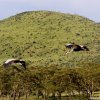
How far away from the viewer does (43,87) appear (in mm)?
118062

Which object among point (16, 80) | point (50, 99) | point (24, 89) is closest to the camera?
point (16, 80)

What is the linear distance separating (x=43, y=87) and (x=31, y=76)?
6.27 m

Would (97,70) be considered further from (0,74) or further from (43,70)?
(0,74)

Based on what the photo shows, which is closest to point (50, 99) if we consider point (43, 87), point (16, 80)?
point (43, 87)

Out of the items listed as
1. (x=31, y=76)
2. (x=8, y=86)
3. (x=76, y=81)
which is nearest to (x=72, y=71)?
(x=76, y=81)

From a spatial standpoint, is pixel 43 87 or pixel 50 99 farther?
pixel 50 99

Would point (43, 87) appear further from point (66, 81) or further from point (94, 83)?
point (94, 83)

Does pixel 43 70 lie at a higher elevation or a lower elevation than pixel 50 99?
higher

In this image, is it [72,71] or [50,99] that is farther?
[50,99]

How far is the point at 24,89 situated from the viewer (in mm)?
120375

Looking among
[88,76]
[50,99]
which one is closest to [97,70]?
[88,76]

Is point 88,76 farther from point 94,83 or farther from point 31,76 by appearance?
point 31,76

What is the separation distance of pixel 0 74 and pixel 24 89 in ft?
34.3

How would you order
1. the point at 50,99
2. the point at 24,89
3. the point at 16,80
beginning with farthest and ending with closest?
the point at 50,99
the point at 24,89
the point at 16,80
